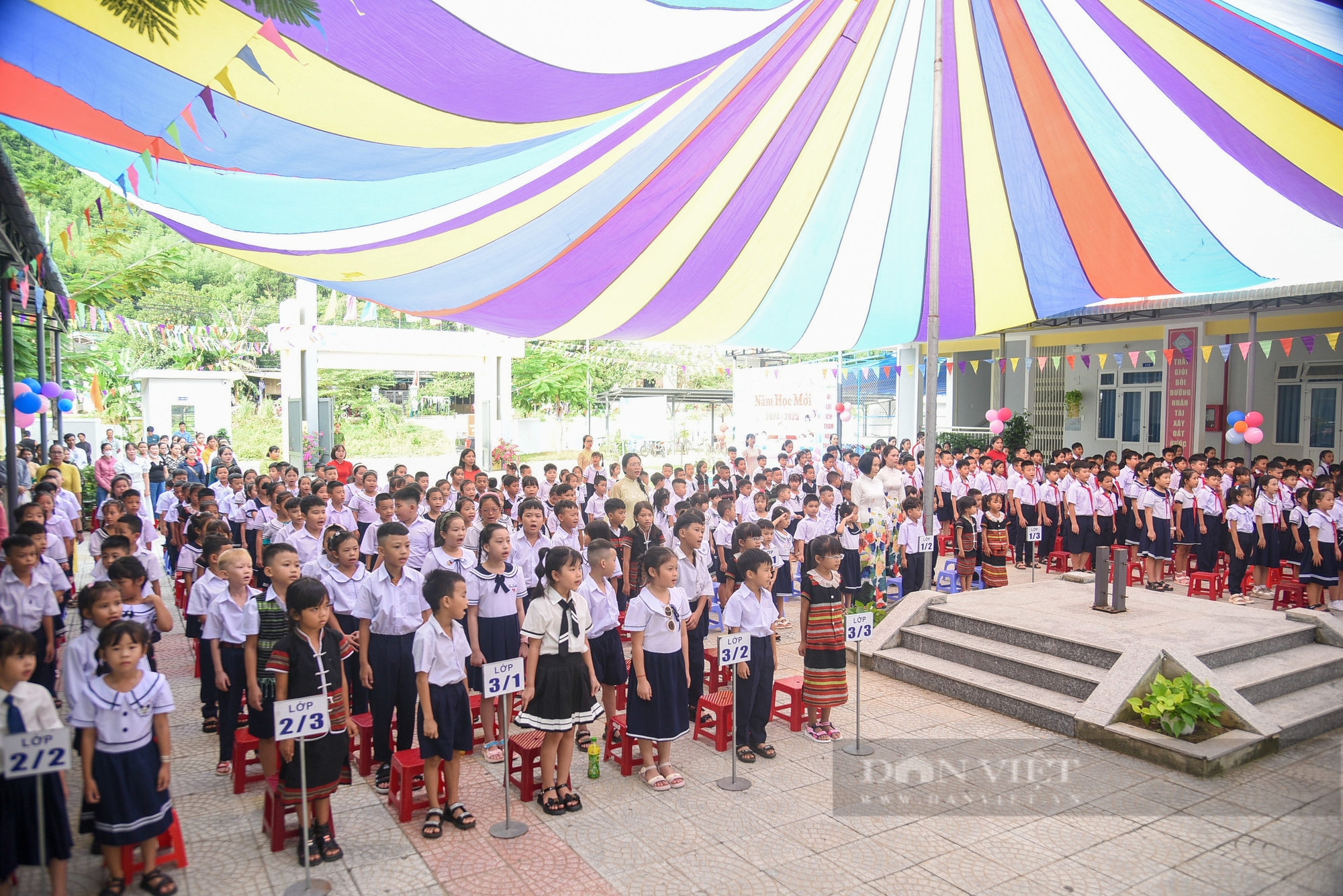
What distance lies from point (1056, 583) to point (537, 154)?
5.89 meters

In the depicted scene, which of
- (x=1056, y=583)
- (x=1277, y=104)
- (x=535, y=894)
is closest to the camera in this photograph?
(x=535, y=894)

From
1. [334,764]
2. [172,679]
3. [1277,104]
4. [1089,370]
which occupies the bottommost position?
[172,679]

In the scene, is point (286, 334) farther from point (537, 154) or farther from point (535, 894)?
point (535, 894)

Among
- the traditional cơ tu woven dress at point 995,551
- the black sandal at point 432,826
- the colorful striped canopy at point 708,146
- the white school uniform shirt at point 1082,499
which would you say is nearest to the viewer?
the black sandal at point 432,826

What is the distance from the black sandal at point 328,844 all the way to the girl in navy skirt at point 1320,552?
8510 mm

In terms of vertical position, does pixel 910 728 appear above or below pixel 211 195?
below

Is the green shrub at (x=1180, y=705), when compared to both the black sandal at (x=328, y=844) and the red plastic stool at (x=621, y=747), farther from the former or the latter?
the black sandal at (x=328, y=844)

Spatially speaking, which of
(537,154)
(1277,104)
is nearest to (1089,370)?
(1277,104)

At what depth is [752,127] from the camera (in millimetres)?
6320

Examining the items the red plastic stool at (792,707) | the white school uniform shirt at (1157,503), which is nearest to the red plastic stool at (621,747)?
the red plastic stool at (792,707)

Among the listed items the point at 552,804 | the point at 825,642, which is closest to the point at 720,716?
the point at 825,642

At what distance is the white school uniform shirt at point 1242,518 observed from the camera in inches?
321

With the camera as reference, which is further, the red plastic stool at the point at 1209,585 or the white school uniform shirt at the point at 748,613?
the red plastic stool at the point at 1209,585

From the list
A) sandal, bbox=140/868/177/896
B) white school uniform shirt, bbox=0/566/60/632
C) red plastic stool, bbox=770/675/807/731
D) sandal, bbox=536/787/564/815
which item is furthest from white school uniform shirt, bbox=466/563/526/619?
white school uniform shirt, bbox=0/566/60/632
